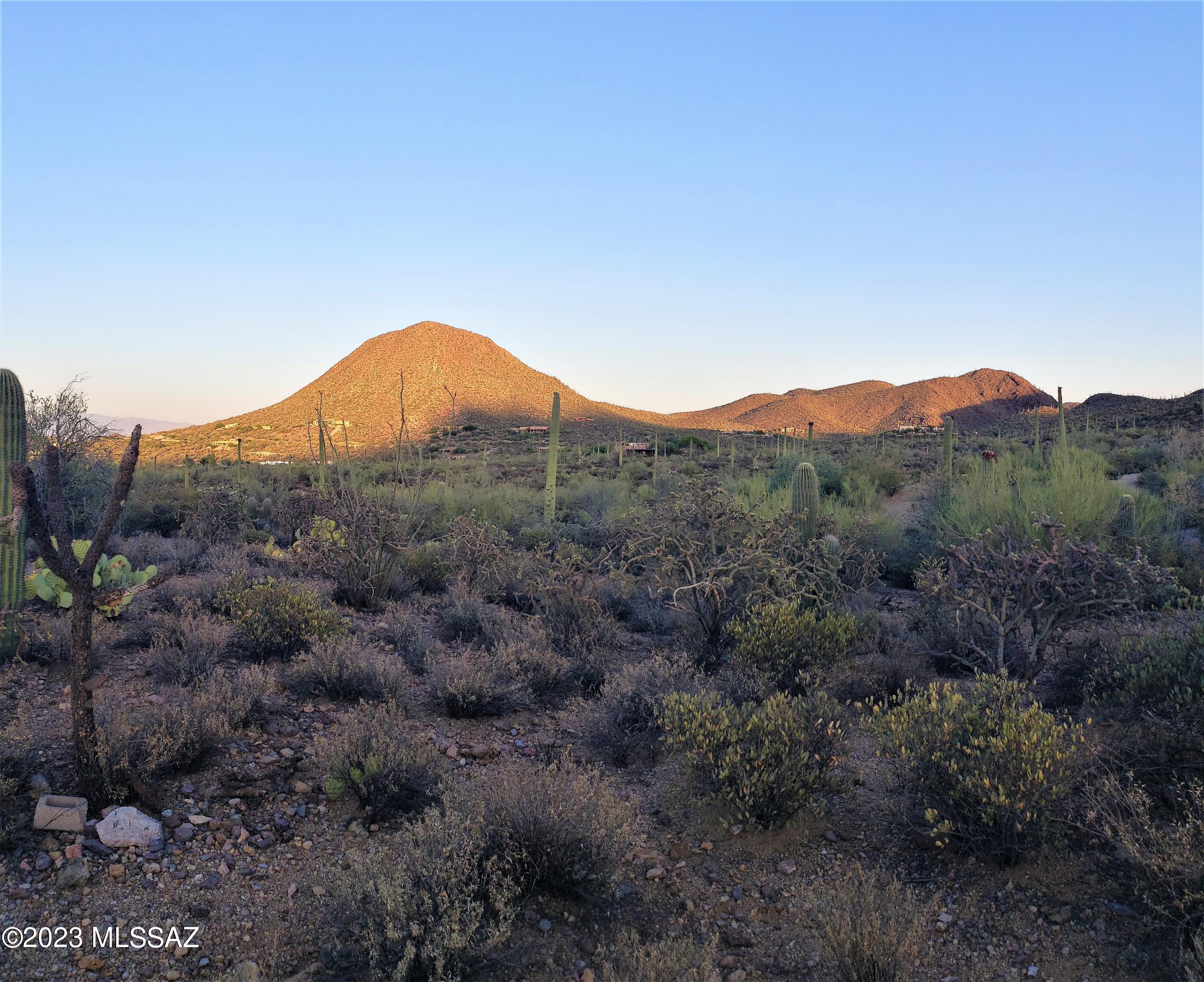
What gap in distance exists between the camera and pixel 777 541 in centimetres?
836

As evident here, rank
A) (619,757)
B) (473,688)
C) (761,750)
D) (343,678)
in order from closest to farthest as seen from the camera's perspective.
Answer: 1. (761,750)
2. (619,757)
3. (473,688)
4. (343,678)

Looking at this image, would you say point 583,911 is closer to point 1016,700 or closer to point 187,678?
point 1016,700

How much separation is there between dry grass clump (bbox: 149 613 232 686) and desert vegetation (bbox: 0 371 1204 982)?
4cm

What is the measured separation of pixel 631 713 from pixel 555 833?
80.0 inches

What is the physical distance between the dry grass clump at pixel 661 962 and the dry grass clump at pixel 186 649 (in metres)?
3.96

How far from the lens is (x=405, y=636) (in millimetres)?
7879

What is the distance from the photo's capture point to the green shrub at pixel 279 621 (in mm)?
6930

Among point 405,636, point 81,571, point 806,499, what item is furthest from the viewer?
point 806,499

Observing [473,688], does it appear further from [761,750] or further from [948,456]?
[948,456]

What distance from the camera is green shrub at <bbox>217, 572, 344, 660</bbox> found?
273 inches

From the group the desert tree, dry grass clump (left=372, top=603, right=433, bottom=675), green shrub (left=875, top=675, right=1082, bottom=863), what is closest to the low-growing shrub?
dry grass clump (left=372, top=603, right=433, bottom=675)

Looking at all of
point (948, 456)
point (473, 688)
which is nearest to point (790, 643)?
point (473, 688)

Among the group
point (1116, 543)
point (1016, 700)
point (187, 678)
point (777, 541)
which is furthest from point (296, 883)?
point (1116, 543)

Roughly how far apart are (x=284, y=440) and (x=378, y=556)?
45846mm
